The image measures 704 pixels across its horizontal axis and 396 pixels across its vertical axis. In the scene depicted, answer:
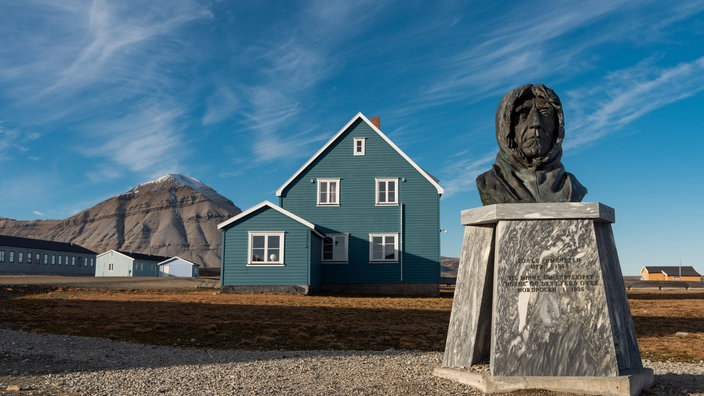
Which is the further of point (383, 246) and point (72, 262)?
point (72, 262)

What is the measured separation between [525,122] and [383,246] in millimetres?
23158

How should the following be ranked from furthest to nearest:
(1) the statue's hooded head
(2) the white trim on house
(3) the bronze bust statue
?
(2) the white trim on house < (1) the statue's hooded head < (3) the bronze bust statue

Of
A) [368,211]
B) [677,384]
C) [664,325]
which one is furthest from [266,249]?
[677,384]

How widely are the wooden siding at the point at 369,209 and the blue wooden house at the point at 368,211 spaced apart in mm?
51

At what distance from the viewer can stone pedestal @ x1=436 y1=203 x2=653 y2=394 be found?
6043 millimetres

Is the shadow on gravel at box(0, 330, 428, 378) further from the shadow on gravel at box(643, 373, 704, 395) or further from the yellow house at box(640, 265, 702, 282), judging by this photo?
the yellow house at box(640, 265, 702, 282)

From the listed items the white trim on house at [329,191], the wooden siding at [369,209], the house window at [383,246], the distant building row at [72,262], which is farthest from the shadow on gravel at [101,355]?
the distant building row at [72,262]

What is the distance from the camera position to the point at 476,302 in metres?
6.75

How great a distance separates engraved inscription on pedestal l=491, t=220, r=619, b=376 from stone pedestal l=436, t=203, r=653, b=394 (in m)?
0.01

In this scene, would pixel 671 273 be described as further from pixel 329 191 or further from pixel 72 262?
pixel 72 262

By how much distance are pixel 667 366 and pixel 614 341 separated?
3319 millimetres

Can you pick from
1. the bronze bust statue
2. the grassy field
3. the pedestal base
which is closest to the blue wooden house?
the grassy field

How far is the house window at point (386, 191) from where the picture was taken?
98.1 feet

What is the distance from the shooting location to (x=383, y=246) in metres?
29.9
